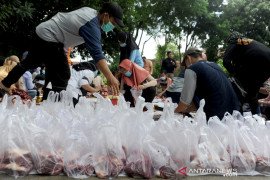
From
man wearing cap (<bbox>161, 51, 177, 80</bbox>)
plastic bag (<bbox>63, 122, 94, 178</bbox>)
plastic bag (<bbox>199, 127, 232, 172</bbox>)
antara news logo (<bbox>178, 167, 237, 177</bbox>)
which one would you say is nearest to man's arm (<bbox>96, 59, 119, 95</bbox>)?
plastic bag (<bbox>63, 122, 94, 178</bbox>)

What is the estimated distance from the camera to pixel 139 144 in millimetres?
1336

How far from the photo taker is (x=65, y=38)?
281 centimetres

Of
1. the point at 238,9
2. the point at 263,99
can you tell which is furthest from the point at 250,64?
the point at 238,9

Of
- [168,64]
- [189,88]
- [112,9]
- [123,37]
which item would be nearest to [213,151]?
[189,88]

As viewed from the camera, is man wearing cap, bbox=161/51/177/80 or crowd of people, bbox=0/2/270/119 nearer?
crowd of people, bbox=0/2/270/119

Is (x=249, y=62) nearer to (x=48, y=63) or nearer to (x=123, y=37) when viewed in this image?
(x=123, y=37)

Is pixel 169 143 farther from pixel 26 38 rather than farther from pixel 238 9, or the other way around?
pixel 238 9

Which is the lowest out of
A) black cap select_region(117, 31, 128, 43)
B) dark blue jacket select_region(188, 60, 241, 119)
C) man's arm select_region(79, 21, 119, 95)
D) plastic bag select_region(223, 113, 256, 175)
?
plastic bag select_region(223, 113, 256, 175)

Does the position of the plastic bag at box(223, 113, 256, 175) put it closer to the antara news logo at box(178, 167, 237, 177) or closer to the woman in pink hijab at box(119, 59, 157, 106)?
the antara news logo at box(178, 167, 237, 177)

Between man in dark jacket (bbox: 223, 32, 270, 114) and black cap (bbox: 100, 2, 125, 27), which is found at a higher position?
black cap (bbox: 100, 2, 125, 27)

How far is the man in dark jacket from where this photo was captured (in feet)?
10.5

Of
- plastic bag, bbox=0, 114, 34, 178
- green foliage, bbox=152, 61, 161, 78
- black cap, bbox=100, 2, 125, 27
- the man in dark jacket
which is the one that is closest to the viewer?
plastic bag, bbox=0, 114, 34, 178

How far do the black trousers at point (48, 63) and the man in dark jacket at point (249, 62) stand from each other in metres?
2.05

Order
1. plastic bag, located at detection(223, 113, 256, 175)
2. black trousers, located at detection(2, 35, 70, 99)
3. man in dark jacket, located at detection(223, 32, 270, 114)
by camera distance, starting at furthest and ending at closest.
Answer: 1. man in dark jacket, located at detection(223, 32, 270, 114)
2. black trousers, located at detection(2, 35, 70, 99)
3. plastic bag, located at detection(223, 113, 256, 175)
